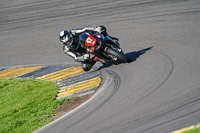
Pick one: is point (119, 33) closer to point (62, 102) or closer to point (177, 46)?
point (177, 46)

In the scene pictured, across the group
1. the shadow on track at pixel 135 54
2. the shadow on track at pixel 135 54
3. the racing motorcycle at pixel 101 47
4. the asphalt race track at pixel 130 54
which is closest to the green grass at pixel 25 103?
the asphalt race track at pixel 130 54

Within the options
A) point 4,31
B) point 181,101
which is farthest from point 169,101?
point 4,31

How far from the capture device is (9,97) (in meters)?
11.9

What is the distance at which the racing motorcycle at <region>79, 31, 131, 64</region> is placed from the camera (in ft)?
37.1

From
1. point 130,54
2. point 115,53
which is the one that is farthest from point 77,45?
point 130,54

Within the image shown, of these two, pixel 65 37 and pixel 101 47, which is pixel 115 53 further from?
pixel 65 37

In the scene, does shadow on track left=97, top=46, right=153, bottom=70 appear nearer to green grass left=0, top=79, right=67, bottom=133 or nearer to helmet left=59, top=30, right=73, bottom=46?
helmet left=59, top=30, right=73, bottom=46

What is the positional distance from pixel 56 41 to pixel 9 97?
189 inches

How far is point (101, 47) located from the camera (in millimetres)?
11305

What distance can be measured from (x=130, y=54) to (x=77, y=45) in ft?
5.94

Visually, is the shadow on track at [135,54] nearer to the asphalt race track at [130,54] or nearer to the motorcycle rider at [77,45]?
the asphalt race track at [130,54]

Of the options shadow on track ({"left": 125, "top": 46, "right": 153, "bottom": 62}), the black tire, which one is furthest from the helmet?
shadow on track ({"left": 125, "top": 46, "right": 153, "bottom": 62})

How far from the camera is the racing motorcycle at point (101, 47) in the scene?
11.3 metres

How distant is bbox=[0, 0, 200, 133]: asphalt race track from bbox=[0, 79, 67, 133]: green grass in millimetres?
959
